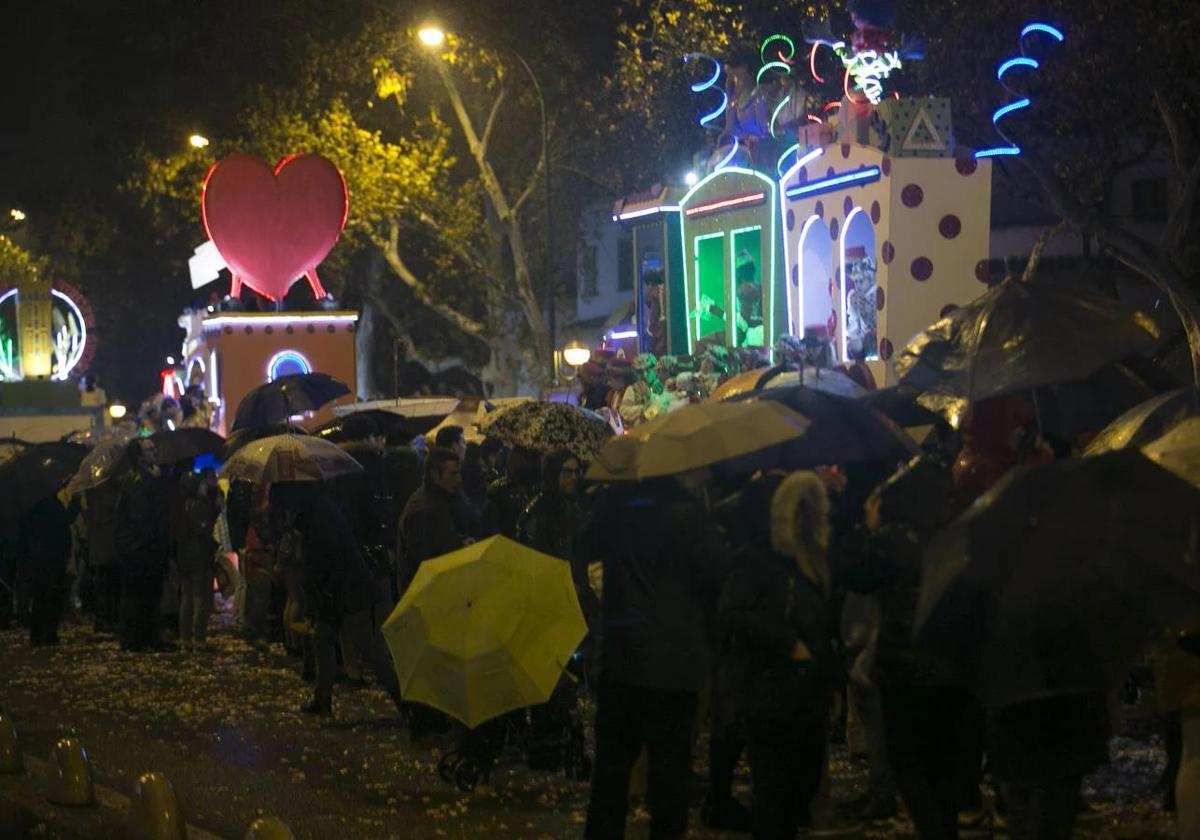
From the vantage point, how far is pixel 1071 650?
5.74 metres

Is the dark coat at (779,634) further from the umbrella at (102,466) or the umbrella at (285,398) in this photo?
the umbrella at (102,466)

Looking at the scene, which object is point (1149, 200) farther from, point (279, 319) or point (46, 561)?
point (46, 561)

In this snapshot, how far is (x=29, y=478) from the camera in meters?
16.9

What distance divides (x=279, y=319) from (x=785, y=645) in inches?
991

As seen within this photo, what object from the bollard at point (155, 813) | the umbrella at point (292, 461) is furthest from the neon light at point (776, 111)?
the bollard at point (155, 813)

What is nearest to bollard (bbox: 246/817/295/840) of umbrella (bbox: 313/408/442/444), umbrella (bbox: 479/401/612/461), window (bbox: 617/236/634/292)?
umbrella (bbox: 479/401/612/461)

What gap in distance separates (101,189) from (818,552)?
3844 centimetres

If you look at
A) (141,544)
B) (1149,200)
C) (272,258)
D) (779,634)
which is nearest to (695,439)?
(779,634)

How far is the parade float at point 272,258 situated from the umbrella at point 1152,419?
18905mm

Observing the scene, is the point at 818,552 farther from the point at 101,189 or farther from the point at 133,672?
the point at 101,189

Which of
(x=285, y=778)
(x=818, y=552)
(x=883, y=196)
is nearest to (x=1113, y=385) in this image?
(x=818, y=552)

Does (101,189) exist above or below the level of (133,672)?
above

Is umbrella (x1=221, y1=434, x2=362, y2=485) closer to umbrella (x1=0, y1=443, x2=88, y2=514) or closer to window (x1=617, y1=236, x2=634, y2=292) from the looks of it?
umbrella (x1=0, y1=443, x2=88, y2=514)

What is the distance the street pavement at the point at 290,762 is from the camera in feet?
29.0
